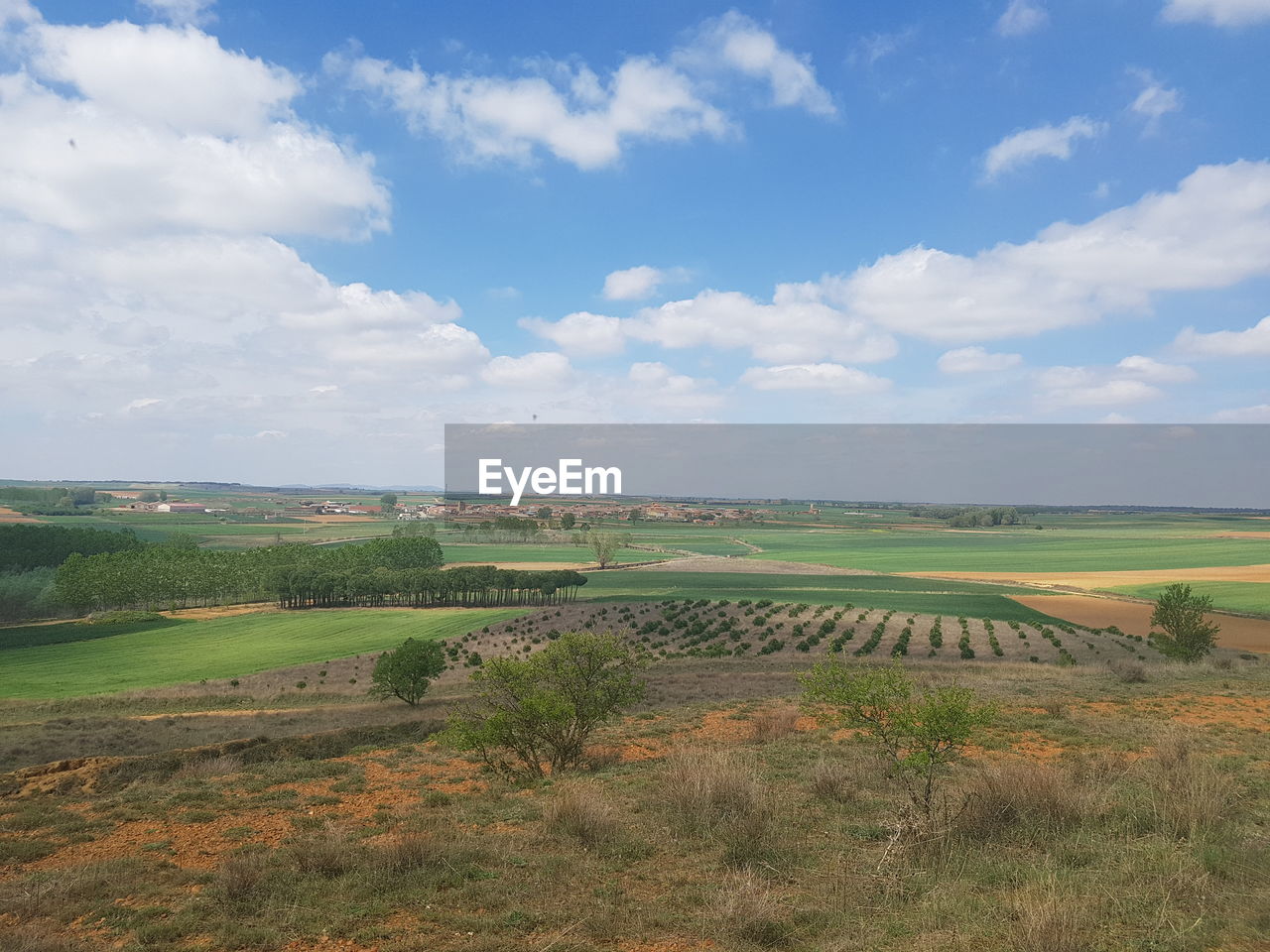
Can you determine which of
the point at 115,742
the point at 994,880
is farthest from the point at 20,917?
the point at 115,742

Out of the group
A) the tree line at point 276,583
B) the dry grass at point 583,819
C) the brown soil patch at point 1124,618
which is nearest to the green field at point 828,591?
the brown soil patch at point 1124,618

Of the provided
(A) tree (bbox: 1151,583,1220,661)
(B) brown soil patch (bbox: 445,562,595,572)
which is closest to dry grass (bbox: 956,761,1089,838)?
(A) tree (bbox: 1151,583,1220,661)

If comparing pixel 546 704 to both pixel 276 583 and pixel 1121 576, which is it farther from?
pixel 1121 576

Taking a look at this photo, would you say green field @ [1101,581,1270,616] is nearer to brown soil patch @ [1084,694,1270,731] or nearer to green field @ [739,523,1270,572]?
green field @ [739,523,1270,572]

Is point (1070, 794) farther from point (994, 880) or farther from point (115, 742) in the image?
point (115, 742)

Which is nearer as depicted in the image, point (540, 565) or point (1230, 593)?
point (1230, 593)

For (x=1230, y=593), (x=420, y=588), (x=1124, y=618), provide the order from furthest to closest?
1. (x=420, y=588)
2. (x=1230, y=593)
3. (x=1124, y=618)

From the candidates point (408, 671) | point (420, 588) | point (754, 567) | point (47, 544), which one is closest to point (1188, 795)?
point (408, 671)
